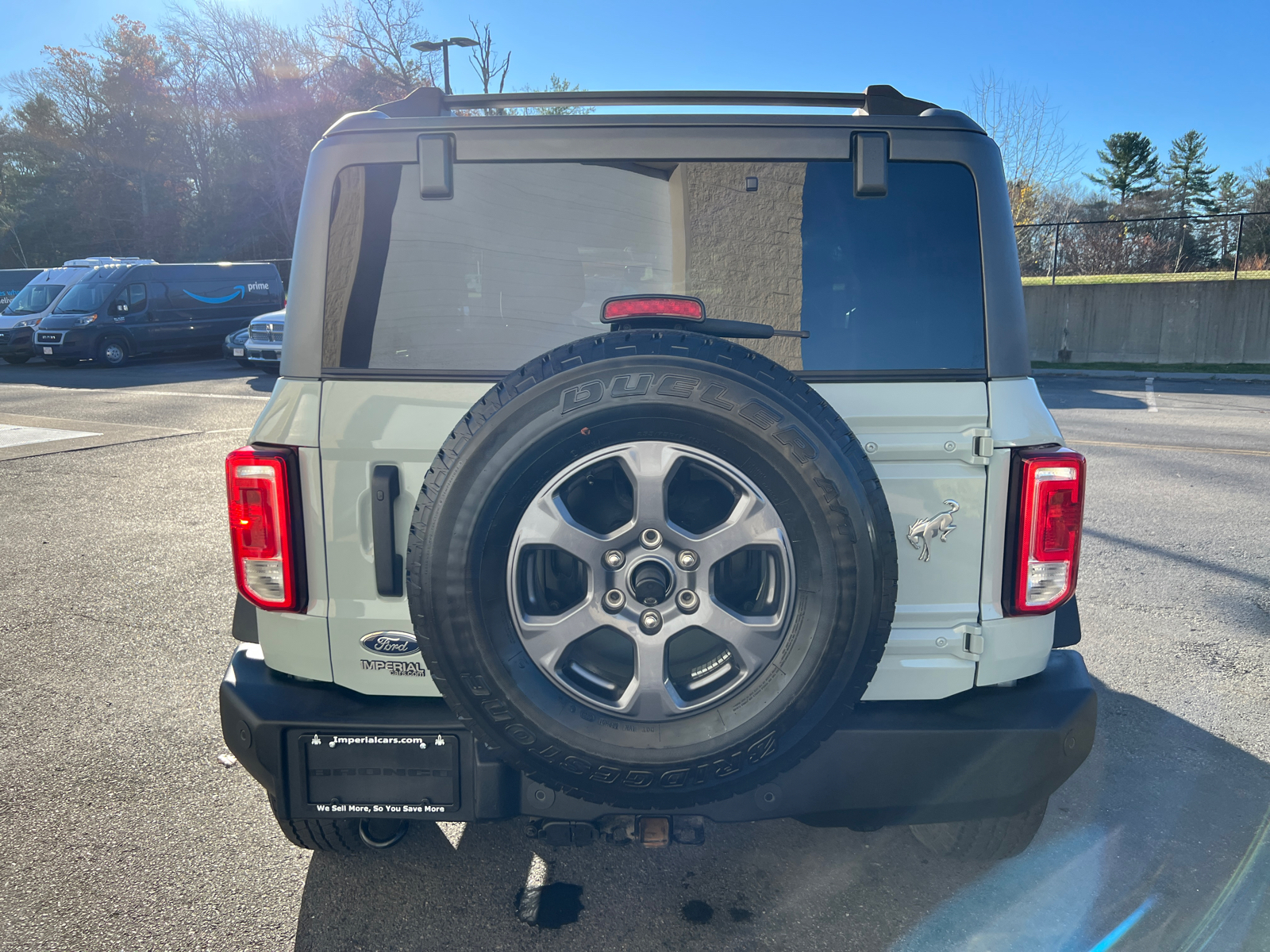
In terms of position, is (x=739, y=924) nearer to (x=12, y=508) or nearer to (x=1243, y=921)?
(x=1243, y=921)

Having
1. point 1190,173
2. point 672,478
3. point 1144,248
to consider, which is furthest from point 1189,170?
point 672,478

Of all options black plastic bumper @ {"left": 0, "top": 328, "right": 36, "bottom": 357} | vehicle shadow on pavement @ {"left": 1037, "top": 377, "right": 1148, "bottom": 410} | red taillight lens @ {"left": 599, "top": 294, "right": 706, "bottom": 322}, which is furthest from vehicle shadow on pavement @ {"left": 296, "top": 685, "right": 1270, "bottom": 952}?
black plastic bumper @ {"left": 0, "top": 328, "right": 36, "bottom": 357}

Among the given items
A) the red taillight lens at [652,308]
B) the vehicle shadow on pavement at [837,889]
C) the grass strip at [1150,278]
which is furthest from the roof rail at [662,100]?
the grass strip at [1150,278]

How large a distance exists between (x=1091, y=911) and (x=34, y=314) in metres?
25.1

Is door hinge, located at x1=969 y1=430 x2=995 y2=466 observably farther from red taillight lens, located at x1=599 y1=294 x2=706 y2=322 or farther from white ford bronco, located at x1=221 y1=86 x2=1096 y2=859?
red taillight lens, located at x1=599 y1=294 x2=706 y2=322

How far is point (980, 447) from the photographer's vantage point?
2.19 meters

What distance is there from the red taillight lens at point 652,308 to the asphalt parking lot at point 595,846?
1.65m

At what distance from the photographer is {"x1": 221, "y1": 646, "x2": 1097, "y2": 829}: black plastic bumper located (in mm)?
2188

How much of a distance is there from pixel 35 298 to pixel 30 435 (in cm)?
1364

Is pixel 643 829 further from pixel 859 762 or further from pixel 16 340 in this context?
pixel 16 340

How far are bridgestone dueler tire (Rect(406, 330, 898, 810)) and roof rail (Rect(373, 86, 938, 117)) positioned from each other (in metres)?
0.92

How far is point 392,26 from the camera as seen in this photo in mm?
33344

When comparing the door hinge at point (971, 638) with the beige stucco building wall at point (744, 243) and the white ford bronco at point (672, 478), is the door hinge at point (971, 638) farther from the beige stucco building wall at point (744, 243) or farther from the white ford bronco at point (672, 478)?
the beige stucco building wall at point (744, 243)

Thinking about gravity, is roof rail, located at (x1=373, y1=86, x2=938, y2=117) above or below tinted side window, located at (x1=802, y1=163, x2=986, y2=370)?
above
